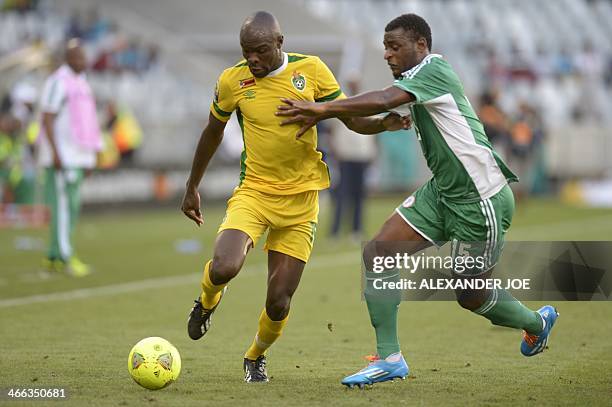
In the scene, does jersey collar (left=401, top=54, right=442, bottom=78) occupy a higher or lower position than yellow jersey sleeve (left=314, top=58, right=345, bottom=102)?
higher

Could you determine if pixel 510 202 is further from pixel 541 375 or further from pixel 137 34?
pixel 137 34

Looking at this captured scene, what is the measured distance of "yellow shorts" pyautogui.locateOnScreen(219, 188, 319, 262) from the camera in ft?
24.7

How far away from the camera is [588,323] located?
10.5 metres

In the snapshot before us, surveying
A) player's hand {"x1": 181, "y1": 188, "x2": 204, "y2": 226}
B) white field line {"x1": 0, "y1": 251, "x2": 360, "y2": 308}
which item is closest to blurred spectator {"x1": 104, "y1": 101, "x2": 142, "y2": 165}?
white field line {"x1": 0, "y1": 251, "x2": 360, "y2": 308}

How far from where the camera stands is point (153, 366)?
705 centimetres

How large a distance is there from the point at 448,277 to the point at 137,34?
25.5 m

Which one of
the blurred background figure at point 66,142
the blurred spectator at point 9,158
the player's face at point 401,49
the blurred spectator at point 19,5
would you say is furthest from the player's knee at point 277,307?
the blurred spectator at point 19,5

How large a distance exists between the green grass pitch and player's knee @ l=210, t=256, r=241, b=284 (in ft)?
2.24

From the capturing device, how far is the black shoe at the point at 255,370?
7507mm

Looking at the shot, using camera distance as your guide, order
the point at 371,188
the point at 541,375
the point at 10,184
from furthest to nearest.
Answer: the point at 371,188 < the point at 10,184 < the point at 541,375

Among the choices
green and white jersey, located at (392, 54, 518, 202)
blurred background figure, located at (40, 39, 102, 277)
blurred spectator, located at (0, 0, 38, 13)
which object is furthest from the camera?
blurred spectator, located at (0, 0, 38, 13)

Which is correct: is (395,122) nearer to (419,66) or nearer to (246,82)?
(419,66)

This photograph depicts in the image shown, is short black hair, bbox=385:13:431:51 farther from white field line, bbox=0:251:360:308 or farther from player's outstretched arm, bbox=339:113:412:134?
white field line, bbox=0:251:360:308

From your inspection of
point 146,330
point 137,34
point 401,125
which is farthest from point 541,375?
point 137,34
